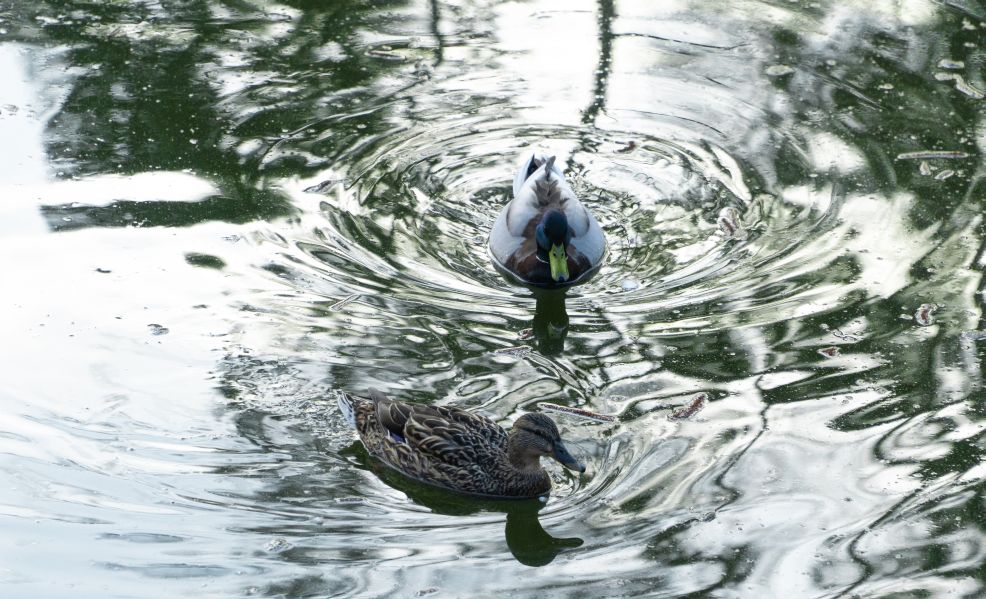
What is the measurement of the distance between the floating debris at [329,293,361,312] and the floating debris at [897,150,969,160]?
3.99 m

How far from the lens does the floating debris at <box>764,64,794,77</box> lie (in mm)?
10141

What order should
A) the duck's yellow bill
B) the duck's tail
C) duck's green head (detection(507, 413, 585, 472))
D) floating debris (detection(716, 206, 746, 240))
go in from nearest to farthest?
duck's green head (detection(507, 413, 585, 472)), the duck's tail, the duck's yellow bill, floating debris (detection(716, 206, 746, 240))

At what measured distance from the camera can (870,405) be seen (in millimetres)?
6516

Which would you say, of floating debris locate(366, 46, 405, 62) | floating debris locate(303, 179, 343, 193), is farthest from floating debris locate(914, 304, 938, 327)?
floating debris locate(366, 46, 405, 62)

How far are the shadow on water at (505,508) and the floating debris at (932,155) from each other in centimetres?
446

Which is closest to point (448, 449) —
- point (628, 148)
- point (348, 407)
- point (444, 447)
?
point (444, 447)

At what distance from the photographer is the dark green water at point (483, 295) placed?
5590 mm

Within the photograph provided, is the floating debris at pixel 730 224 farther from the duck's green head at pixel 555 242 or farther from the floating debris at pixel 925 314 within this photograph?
the floating debris at pixel 925 314

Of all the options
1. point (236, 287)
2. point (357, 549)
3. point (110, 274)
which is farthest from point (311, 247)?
point (357, 549)

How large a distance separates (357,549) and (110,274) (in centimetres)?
302

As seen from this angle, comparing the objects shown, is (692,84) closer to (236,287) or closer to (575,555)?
(236,287)

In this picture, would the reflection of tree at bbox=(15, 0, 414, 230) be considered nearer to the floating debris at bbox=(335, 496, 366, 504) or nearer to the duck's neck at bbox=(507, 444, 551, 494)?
the floating debris at bbox=(335, 496, 366, 504)

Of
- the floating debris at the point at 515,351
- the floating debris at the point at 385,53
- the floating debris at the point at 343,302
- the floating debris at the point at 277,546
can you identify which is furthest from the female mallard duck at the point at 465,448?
the floating debris at the point at 385,53

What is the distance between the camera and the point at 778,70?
10188mm
